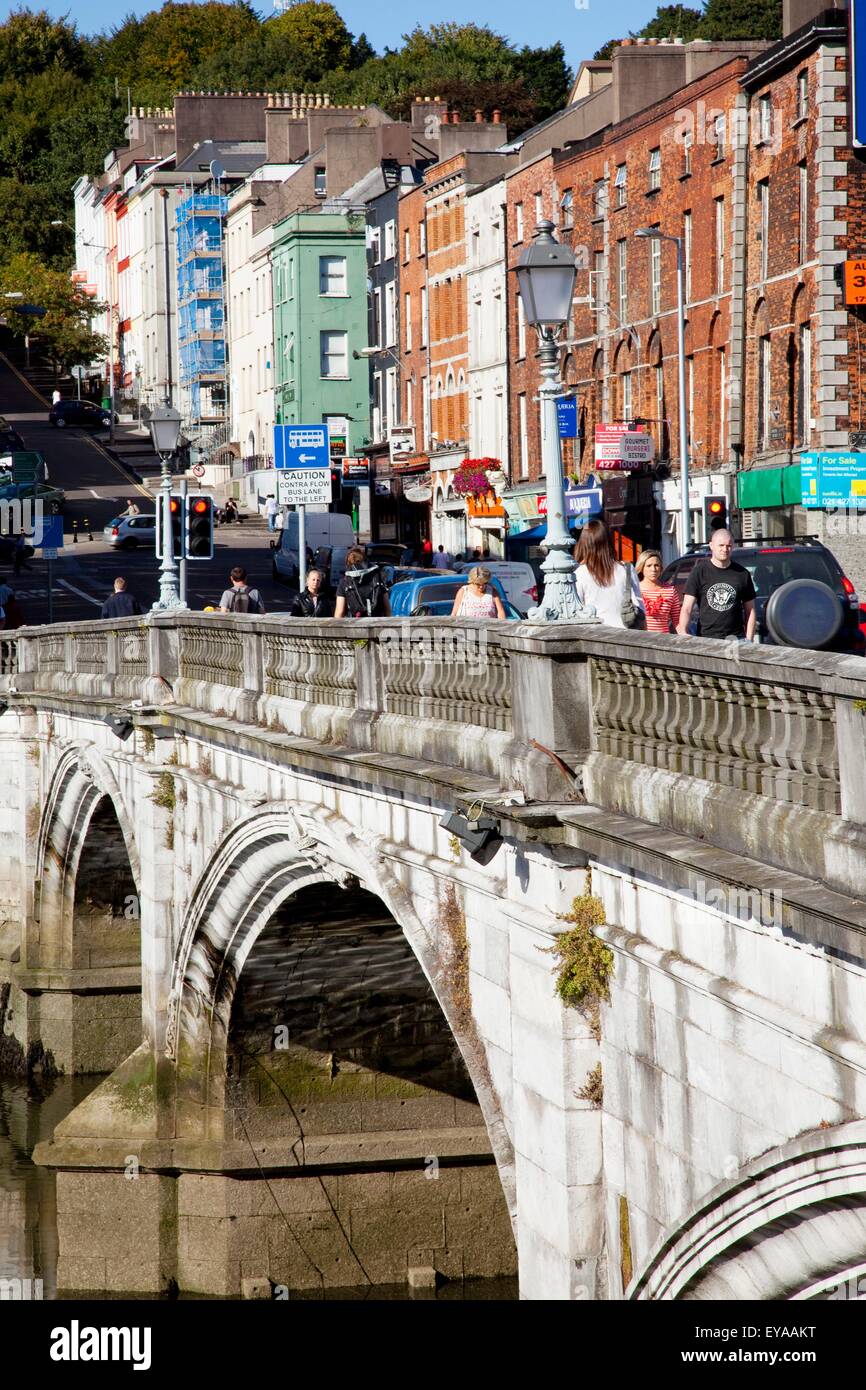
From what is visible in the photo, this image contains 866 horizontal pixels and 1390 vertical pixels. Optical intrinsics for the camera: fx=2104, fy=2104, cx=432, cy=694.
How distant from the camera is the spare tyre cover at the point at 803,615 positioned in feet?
34.1

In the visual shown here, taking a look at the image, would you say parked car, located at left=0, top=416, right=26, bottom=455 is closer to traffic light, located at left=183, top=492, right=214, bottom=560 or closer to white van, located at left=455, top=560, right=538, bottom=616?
white van, located at left=455, top=560, right=538, bottom=616

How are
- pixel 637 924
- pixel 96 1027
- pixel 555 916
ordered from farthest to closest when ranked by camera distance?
pixel 96 1027
pixel 555 916
pixel 637 924

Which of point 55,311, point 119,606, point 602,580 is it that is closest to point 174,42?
point 55,311

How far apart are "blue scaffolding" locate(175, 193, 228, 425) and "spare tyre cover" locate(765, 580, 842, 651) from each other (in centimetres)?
8970

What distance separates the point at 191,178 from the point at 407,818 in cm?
9521

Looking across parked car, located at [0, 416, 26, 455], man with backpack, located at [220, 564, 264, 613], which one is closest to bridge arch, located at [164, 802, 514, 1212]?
man with backpack, located at [220, 564, 264, 613]

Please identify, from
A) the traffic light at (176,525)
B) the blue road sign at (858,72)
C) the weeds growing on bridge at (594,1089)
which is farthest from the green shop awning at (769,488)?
the weeds growing on bridge at (594,1089)

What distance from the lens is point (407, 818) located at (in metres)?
11.8

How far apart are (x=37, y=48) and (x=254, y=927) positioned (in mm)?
137605

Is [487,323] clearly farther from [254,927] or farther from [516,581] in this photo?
[254,927]

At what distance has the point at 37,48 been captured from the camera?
145 m

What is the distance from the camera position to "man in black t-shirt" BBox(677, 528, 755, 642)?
12.7 meters

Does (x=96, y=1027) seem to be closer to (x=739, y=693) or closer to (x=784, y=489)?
(x=784, y=489)

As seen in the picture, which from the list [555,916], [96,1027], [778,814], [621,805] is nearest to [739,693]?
[778,814]
